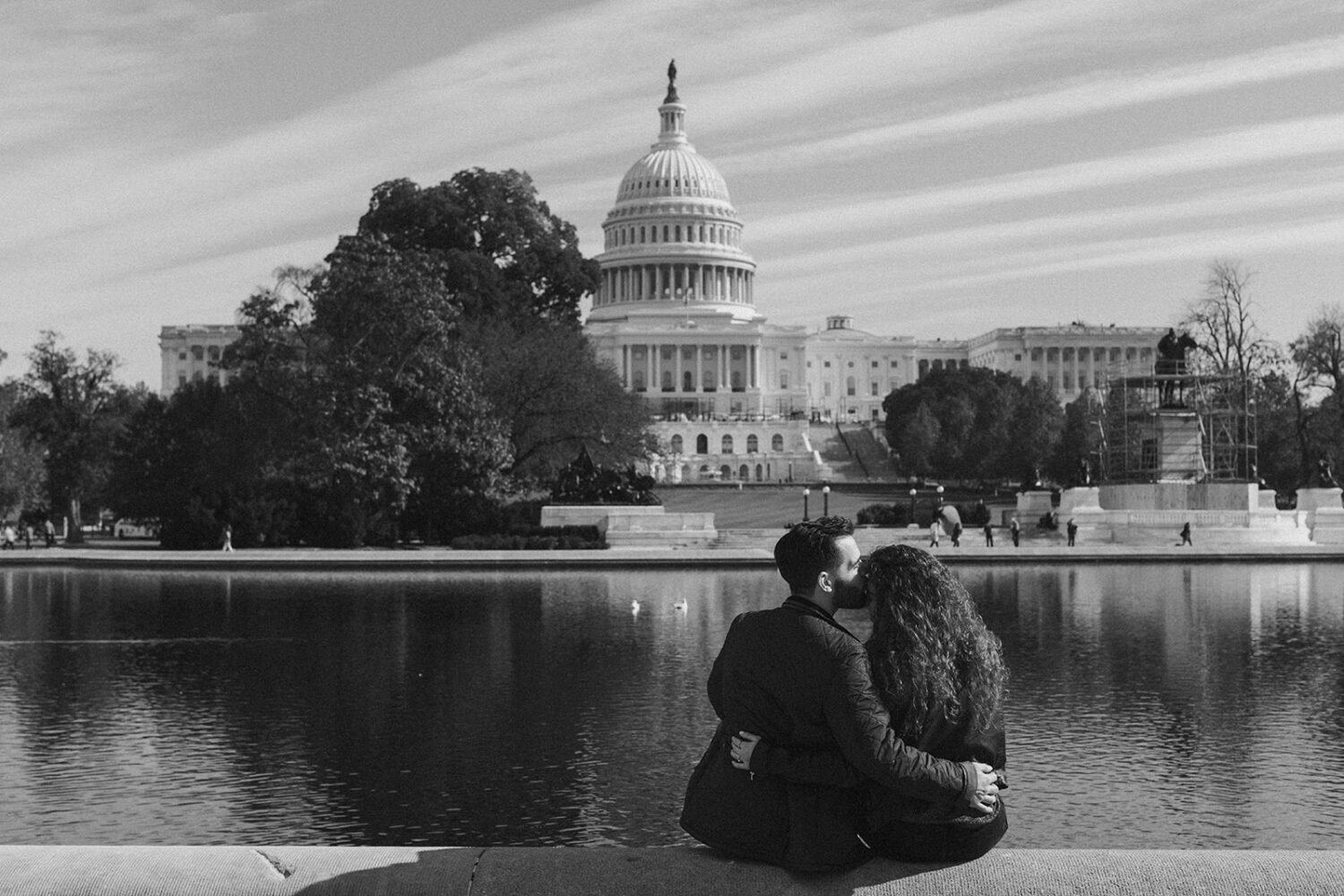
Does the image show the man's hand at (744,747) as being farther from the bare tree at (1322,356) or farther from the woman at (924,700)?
the bare tree at (1322,356)

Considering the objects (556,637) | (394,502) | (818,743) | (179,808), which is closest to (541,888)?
(818,743)

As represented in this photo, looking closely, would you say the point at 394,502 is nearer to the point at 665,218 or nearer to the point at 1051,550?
the point at 1051,550

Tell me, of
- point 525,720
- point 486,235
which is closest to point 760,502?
point 486,235

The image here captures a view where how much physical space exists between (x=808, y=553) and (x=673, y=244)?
163 m

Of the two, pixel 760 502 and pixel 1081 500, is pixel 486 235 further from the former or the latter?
pixel 1081 500

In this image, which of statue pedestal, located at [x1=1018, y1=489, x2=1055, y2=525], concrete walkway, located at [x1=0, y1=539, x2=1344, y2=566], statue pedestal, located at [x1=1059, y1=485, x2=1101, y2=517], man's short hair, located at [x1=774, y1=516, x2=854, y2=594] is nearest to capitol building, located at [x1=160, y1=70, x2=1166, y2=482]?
statue pedestal, located at [x1=1018, y1=489, x2=1055, y2=525]

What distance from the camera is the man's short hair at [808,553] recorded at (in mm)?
6625

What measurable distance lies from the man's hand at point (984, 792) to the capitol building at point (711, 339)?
144803 mm

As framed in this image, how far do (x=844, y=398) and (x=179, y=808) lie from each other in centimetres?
16961

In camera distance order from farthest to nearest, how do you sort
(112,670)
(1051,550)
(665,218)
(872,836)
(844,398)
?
1. (844,398)
2. (665,218)
3. (1051,550)
4. (112,670)
5. (872,836)

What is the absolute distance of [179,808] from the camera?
13477mm

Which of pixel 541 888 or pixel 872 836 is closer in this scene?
pixel 541 888

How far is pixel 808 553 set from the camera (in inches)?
261

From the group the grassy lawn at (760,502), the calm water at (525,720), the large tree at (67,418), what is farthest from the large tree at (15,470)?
the calm water at (525,720)
